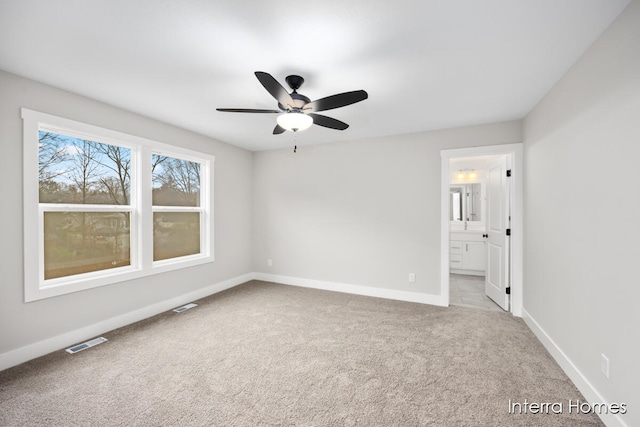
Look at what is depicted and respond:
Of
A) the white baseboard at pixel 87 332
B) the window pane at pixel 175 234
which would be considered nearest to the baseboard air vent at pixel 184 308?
the white baseboard at pixel 87 332

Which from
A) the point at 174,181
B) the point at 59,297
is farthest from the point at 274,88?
the point at 59,297

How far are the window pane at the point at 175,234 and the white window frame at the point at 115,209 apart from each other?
88 mm

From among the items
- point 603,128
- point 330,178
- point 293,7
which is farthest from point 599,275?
point 330,178

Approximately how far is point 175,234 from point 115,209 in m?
0.95

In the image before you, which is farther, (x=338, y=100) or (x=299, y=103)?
(x=299, y=103)

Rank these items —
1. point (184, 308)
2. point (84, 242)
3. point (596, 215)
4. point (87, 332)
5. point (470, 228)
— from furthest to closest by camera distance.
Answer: point (470, 228), point (184, 308), point (84, 242), point (87, 332), point (596, 215)

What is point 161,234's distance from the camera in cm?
372

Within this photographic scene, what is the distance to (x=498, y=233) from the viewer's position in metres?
3.85

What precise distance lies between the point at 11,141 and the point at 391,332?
13.3 ft

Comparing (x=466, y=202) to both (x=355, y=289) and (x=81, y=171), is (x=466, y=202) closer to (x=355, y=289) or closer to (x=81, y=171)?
(x=355, y=289)

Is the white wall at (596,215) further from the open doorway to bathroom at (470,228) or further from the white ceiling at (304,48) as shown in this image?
the open doorway to bathroom at (470,228)

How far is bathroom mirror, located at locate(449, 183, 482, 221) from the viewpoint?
6.07 m

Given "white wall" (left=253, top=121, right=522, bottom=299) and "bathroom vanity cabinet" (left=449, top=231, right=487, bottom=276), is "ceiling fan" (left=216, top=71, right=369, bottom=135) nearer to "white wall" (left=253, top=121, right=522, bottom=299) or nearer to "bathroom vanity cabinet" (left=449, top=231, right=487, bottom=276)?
"white wall" (left=253, top=121, right=522, bottom=299)

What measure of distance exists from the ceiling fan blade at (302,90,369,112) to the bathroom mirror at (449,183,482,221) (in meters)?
4.76
